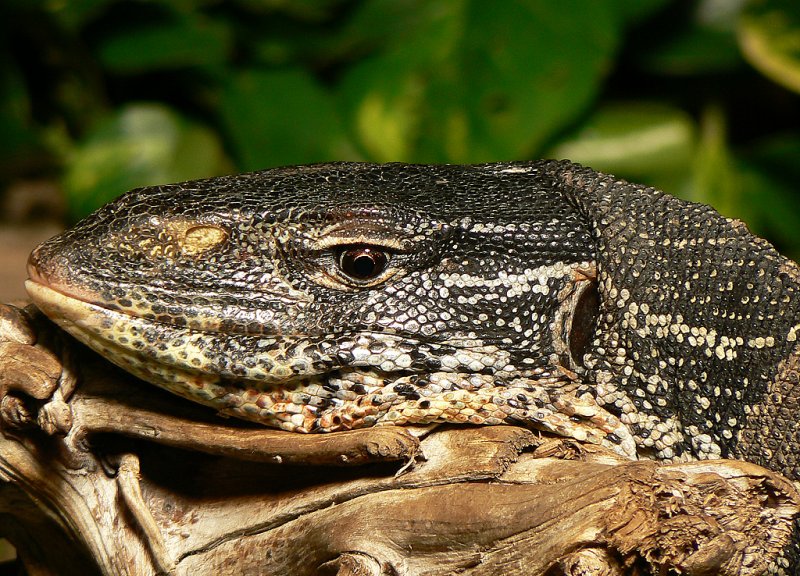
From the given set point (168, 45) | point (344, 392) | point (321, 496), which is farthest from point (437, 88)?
point (321, 496)


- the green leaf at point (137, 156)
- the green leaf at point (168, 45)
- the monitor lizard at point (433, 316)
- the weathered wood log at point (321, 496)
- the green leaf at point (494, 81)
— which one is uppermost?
the green leaf at point (168, 45)

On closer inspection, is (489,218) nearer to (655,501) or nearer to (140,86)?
(655,501)

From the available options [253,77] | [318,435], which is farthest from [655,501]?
[253,77]

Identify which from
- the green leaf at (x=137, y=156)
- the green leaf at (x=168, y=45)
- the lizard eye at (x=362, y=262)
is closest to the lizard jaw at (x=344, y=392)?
the lizard eye at (x=362, y=262)

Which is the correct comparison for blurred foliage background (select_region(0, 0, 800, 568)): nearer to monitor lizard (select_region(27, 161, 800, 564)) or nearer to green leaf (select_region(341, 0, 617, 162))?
green leaf (select_region(341, 0, 617, 162))

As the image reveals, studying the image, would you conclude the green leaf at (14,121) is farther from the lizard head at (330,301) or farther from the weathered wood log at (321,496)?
the lizard head at (330,301)

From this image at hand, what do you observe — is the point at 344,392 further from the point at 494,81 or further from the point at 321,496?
the point at 494,81
